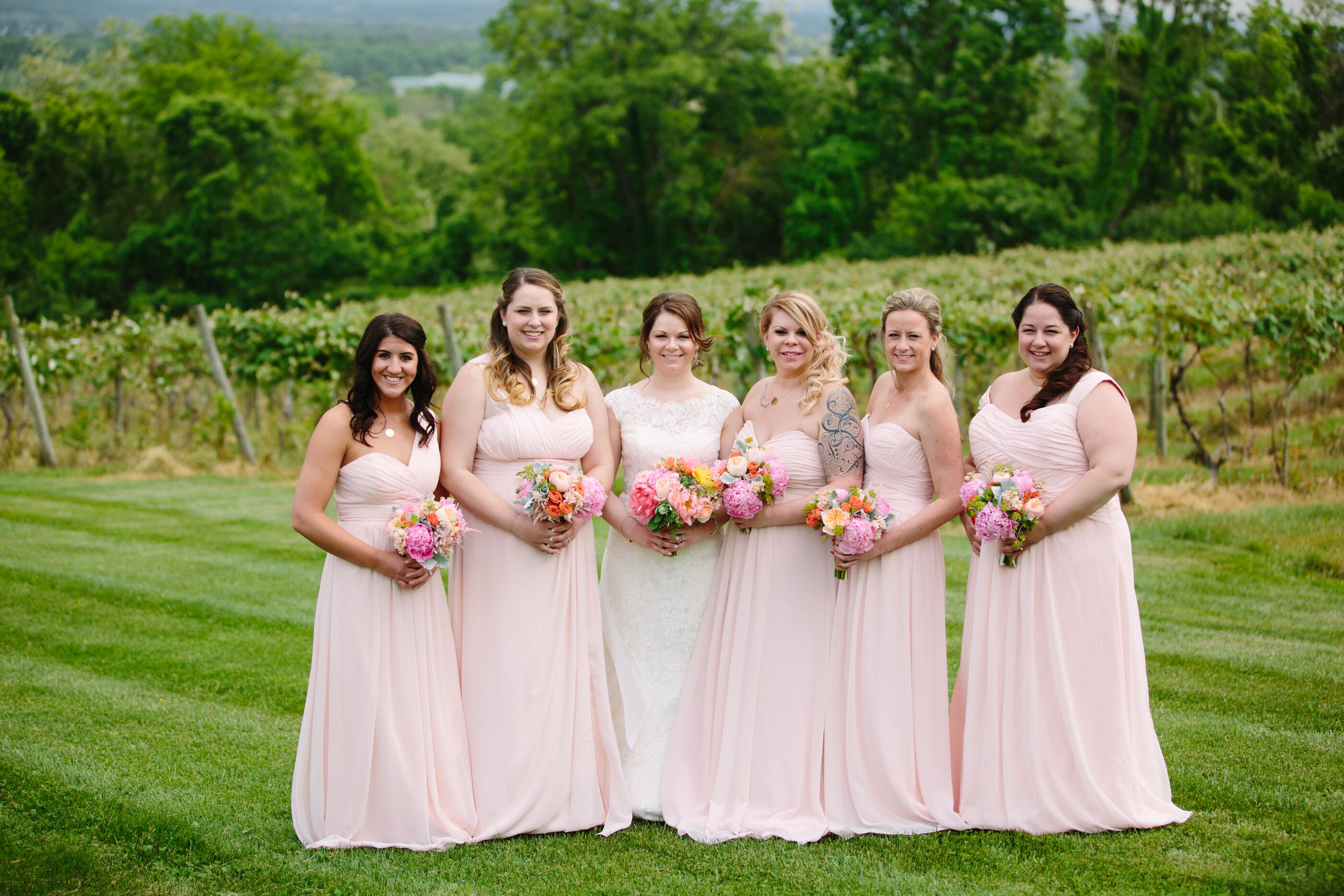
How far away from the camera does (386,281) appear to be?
52406 millimetres

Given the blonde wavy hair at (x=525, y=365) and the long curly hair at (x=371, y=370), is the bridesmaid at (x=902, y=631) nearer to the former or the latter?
the blonde wavy hair at (x=525, y=365)

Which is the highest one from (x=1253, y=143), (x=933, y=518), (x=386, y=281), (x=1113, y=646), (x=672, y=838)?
(x=1253, y=143)

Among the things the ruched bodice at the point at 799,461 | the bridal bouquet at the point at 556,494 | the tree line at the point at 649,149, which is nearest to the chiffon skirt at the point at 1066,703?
the ruched bodice at the point at 799,461

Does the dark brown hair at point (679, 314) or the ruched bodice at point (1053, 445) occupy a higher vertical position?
the dark brown hair at point (679, 314)

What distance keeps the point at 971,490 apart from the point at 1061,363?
0.70 m

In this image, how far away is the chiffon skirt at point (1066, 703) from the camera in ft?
14.3

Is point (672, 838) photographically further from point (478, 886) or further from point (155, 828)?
point (155, 828)

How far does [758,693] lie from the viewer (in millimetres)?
4648

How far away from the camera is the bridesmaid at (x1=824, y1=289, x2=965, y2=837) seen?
4.48 meters

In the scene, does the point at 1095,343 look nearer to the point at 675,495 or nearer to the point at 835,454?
the point at 835,454

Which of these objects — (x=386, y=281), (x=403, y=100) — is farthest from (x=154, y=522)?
(x=403, y=100)

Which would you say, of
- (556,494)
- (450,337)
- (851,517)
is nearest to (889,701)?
(851,517)

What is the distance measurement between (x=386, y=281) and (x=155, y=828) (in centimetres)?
5042

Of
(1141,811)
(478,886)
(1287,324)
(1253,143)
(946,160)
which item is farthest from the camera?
(946,160)
